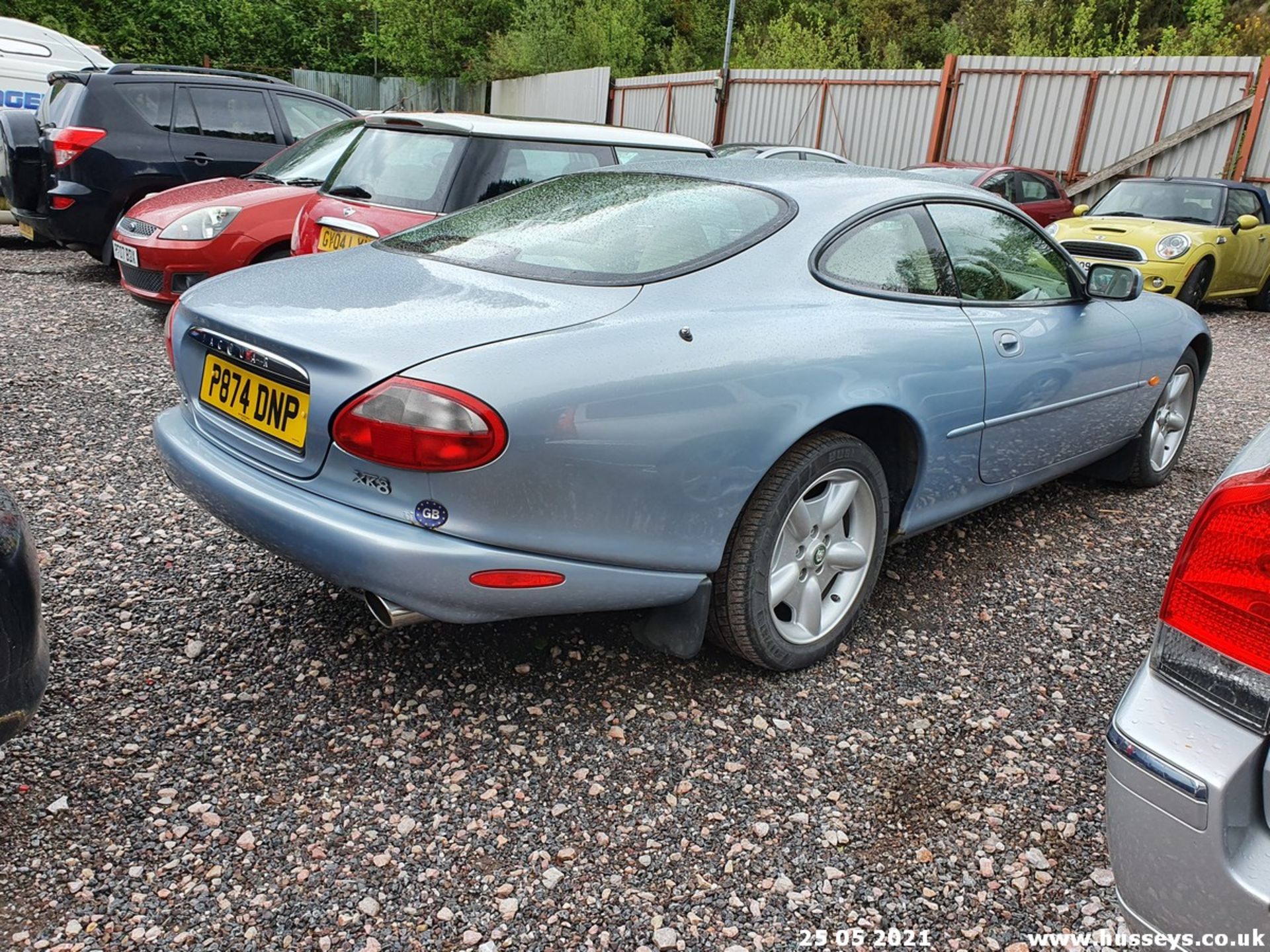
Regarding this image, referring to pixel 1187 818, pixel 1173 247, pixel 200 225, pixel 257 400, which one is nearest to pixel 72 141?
pixel 200 225

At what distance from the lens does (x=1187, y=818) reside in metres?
1.40

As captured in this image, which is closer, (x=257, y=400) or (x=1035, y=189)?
(x=257, y=400)

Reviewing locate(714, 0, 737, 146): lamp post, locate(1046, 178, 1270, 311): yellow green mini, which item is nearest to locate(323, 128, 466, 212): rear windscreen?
locate(1046, 178, 1270, 311): yellow green mini

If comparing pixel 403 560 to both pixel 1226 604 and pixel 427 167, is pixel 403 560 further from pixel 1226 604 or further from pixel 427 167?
pixel 427 167

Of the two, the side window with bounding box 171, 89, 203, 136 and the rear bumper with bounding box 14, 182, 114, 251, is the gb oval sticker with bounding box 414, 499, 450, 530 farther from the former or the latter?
the side window with bounding box 171, 89, 203, 136

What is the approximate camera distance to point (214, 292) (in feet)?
8.79

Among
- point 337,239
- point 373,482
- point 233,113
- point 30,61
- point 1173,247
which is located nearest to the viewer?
point 373,482

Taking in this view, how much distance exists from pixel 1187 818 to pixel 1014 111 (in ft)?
50.0

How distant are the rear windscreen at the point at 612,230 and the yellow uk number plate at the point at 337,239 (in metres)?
1.90

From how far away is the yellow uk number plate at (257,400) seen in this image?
2.31 metres

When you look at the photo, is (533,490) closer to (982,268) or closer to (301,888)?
(301,888)

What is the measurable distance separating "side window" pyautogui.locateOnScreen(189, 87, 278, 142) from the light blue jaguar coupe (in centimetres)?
581

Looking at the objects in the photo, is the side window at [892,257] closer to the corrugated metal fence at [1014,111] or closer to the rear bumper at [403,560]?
the rear bumper at [403,560]

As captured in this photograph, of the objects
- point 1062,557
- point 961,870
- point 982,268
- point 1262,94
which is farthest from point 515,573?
point 1262,94
